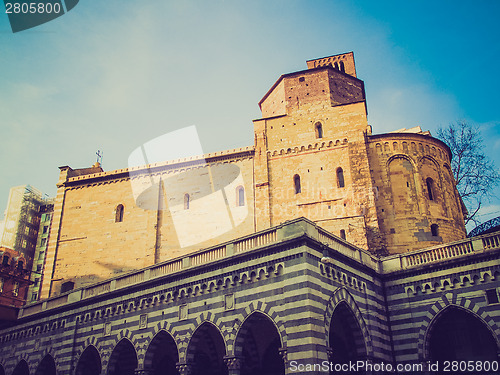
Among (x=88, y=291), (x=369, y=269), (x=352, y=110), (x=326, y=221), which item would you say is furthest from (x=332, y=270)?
(x=352, y=110)

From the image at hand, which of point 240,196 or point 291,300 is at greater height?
point 240,196

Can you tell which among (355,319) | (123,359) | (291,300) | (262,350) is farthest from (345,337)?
(123,359)

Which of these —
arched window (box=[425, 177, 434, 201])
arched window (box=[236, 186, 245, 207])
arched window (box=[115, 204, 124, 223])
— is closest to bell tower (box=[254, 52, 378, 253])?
arched window (box=[236, 186, 245, 207])

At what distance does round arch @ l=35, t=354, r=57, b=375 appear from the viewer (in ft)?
74.2

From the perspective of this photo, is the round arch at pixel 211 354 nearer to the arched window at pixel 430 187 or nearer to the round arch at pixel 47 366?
the round arch at pixel 47 366

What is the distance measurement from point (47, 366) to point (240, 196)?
580 inches

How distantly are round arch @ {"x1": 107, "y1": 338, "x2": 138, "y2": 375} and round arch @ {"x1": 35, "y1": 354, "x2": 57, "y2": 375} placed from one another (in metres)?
3.80

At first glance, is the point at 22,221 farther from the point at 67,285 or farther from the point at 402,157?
the point at 402,157

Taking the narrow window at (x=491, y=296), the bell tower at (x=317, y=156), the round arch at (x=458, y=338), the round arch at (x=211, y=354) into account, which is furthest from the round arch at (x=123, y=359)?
the narrow window at (x=491, y=296)

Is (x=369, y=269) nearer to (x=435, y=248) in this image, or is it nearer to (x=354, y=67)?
(x=435, y=248)

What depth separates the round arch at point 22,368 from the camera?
78.5 feet

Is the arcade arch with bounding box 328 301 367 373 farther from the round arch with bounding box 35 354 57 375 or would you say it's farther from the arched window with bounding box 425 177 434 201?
the round arch with bounding box 35 354 57 375

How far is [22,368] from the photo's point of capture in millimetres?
24266

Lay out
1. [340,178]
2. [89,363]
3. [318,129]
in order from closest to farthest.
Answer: [89,363]
[340,178]
[318,129]
